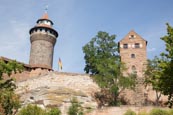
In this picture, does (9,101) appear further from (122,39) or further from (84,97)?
(122,39)

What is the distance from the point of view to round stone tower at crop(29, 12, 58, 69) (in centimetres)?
5350

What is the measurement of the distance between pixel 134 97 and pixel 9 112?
65.5 feet

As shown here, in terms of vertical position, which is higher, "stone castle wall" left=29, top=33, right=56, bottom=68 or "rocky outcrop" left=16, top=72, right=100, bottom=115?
"stone castle wall" left=29, top=33, right=56, bottom=68

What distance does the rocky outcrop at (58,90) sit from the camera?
1499 inches

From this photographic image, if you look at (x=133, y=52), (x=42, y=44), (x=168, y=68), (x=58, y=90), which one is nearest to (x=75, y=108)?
(x=58, y=90)

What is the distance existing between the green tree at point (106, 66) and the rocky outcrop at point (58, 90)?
1778mm

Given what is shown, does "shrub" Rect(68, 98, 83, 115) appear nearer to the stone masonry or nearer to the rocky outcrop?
the rocky outcrop

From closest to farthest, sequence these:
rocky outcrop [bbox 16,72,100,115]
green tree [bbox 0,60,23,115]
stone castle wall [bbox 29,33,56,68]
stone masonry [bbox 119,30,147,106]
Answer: green tree [bbox 0,60,23,115]
rocky outcrop [bbox 16,72,100,115]
stone masonry [bbox 119,30,147,106]
stone castle wall [bbox 29,33,56,68]

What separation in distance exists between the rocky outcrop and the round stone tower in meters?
9.55

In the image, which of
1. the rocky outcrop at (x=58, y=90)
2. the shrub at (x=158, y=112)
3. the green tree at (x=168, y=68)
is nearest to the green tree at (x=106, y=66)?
the rocky outcrop at (x=58, y=90)

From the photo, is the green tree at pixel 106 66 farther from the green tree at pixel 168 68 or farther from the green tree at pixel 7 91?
the green tree at pixel 168 68

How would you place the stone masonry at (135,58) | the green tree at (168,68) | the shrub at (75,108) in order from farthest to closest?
the stone masonry at (135,58) < the shrub at (75,108) < the green tree at (168,68)

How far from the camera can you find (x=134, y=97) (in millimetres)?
43125

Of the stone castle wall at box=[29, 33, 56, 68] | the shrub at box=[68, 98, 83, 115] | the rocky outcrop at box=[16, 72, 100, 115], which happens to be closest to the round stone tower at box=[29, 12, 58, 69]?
the stone castle wall at box=[29, 33, 56, 68]
